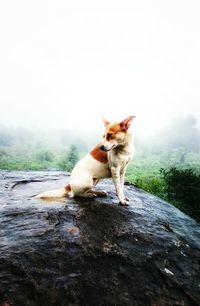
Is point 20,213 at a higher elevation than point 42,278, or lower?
higher

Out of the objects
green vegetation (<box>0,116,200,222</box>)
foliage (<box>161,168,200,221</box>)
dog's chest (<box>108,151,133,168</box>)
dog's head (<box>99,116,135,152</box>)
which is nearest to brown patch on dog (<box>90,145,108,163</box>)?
dog's chest (<box>108,151,133,168</box>)

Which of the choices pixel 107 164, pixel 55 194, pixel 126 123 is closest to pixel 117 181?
pixel 107 164

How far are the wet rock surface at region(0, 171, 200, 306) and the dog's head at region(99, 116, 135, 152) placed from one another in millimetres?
1167

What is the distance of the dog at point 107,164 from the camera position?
17.0ft

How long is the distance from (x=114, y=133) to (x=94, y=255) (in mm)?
1983

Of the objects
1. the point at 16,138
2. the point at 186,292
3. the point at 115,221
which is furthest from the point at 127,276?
the point at 16,138

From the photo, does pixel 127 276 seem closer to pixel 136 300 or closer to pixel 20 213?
pixel 136 300

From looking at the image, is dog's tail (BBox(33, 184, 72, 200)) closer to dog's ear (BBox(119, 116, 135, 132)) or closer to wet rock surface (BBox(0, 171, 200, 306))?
wet rock surface (BBox(0, 171, 200, 306))

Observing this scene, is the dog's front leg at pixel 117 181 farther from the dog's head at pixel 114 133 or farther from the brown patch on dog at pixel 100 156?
the dog's head at pixel 114 133

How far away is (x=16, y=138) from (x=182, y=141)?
42.3m

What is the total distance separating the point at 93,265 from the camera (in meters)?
3.93

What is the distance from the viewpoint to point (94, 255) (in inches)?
161

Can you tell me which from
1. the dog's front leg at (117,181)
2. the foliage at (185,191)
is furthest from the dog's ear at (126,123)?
the foliage at (185,191)

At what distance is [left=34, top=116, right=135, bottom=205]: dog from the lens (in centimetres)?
518
